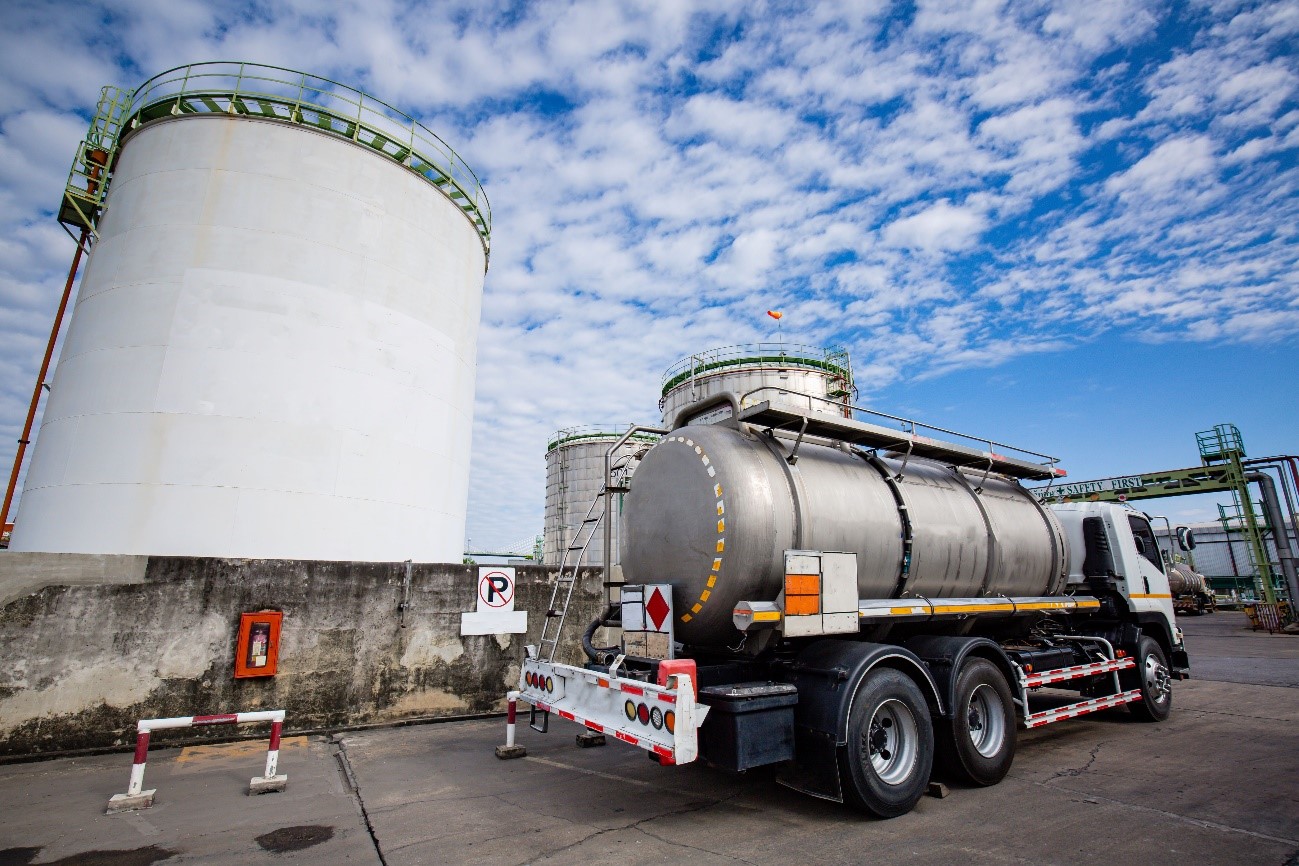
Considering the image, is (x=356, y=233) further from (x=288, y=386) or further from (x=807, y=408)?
(x=807, y=408)

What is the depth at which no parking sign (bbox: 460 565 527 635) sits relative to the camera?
32.2ft

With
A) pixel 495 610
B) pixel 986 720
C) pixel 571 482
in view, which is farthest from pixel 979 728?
pixel 571 482

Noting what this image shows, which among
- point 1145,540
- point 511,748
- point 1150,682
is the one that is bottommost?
point 511,748

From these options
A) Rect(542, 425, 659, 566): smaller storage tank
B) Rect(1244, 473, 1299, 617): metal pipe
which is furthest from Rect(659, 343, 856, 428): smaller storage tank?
Rect(1244, 473, 1299, 617): metal pipe

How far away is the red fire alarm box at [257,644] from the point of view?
7949 mm

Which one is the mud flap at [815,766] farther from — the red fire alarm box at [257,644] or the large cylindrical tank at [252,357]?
the large cylindrical tank at [252,357]

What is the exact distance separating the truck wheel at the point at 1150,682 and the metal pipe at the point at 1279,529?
76.5ft

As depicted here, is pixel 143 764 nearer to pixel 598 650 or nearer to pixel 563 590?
pixel 598 650

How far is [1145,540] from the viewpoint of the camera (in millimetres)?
10180

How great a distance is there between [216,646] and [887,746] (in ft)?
26.2

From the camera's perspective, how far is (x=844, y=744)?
4879 millimetres

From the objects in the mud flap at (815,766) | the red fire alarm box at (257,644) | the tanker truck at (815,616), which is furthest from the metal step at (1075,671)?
the red fire alarm box at (257,644)

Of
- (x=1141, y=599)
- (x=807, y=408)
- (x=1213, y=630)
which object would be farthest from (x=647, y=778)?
(x=1213, y=630)

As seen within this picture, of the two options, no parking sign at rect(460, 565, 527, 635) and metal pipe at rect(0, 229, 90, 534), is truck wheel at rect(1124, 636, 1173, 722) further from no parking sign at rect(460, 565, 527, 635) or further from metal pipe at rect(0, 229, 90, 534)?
metal pipe at rect(0, 229, 90, 534)
